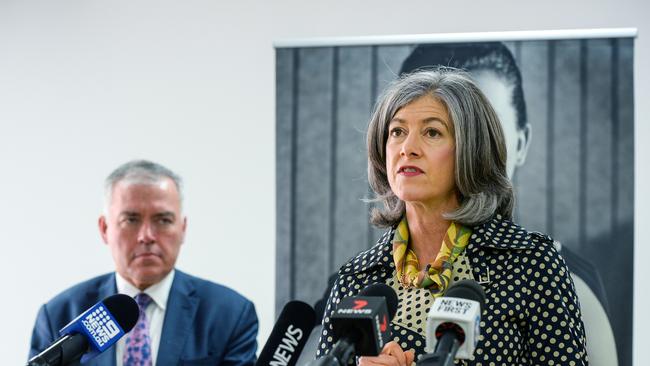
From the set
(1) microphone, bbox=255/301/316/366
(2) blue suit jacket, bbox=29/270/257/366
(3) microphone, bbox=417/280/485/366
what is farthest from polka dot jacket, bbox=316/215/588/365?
(2) blue suit jacket, bbox=29/270/257/366

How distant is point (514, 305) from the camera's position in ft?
6.43

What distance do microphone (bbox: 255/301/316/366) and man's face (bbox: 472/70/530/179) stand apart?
200 cm

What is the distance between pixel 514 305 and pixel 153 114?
9.90 ft

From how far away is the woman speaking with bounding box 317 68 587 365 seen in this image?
195cm

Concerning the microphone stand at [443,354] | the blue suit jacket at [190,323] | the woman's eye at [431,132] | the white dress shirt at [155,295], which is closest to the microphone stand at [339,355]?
the microphone stand at [443,354]

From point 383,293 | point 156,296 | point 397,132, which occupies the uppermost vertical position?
point 397,132

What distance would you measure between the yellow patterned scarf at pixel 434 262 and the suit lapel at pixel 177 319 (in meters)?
1.33

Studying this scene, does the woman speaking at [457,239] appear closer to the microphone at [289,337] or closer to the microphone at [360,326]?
the microphone at [289,337]

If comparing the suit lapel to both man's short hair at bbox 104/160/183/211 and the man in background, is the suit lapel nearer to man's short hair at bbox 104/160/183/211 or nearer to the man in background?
the man in background

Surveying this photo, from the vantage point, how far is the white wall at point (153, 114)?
436cm

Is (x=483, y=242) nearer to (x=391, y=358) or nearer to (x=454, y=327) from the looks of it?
(x=391, y=358)

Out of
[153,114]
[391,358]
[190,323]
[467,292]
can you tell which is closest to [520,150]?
[190,323]

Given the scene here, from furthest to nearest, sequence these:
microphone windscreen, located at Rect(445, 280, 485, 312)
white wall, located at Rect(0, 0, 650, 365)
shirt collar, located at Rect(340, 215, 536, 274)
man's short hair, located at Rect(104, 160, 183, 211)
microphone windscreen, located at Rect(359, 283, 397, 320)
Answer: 1. white wall, located at Rect(0, 0, 650, 365)
2. man's short hair, located at Rect(104, 160, 183, 211)
3. shirt collar, located at Rect(340, 215, 536, 274)
4. microphone windscreen, located at Rect(359, 283, 397, 320)
5. microphone windscreen, located at Rect(445, 280, 485, 312)

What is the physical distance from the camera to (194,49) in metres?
4.54
